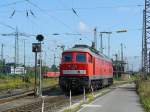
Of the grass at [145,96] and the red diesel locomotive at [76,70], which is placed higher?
the red diesel locomotive at [76,70]

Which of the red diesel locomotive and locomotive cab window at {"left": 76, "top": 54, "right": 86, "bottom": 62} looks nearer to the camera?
the red diesel locomotive

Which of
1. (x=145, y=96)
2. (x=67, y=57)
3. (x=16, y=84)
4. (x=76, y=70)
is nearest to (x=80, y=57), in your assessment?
(x=67, y=57)

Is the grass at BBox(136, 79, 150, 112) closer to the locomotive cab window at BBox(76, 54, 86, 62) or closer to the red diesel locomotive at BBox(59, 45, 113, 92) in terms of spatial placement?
the red diesel locomotive at BBox(59, 45, 113, 92)

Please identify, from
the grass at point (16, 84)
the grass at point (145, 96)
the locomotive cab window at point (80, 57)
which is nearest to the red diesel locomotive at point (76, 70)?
the locomotive cab window at point (80, 57)

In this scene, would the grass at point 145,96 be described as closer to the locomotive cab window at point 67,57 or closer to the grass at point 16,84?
the locomotive cab window at point 67,57

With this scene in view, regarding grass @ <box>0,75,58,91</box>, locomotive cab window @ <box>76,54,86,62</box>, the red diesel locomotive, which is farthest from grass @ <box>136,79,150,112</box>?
grass @ <box>0,75,58,91</box>

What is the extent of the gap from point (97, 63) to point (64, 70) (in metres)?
6.31

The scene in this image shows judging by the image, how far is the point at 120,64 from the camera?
114m

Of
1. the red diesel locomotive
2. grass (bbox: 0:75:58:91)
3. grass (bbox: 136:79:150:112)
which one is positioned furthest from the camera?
grass (bbox: 0:75:58:91)

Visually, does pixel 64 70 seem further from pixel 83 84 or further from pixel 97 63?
pixel 97 63

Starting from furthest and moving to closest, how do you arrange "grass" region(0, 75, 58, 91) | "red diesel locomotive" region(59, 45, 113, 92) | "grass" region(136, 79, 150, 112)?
1. "grass" region(0, 75, 58, 91)
2. "red diesel locomotive" region(59, 45, 113, 92)
3. "grass" region(136, 79, 150, 112)

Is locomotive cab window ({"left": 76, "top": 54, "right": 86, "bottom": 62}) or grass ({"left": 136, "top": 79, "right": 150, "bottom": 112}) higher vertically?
locomotive cab window ({"left": 76, "top": 54, "right": 86, "bottom": 62})

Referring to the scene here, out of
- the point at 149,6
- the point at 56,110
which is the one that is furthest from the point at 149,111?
the point at 149,6

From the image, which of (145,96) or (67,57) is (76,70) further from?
(145,96)
